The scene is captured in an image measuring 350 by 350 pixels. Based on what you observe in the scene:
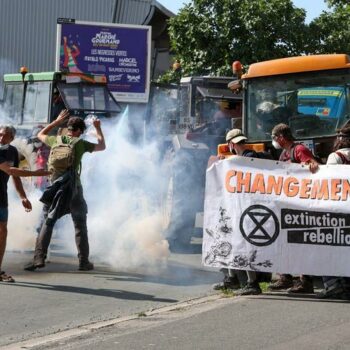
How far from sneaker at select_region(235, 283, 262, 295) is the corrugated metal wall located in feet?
70.6

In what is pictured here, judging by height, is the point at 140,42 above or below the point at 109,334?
above

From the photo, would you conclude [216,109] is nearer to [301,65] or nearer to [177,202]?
[177,202]

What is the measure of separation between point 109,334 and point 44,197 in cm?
304

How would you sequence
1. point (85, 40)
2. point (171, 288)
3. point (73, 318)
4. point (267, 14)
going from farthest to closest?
1. point (85, 40)
2. point (267, 14)
3. point (171, 288)
4. point (73, 318)

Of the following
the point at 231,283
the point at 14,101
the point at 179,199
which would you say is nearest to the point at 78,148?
the point at 179,199

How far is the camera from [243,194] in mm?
7910

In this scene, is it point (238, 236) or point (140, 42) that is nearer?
point (238, 236)

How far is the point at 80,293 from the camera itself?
7930 millimetres

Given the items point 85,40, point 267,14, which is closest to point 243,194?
point 267,14

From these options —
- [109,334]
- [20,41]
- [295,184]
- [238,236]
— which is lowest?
[109,334]

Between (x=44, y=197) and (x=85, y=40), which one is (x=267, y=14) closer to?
(x=85, y=40)

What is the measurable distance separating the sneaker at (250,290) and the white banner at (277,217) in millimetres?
185

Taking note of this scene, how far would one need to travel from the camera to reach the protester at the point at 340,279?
7617mm

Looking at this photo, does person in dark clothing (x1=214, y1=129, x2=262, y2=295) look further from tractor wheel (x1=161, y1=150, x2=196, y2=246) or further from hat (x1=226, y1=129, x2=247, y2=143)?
tractor wheel (x1=161, y1=150, x2=196, y2=246)
